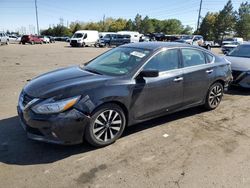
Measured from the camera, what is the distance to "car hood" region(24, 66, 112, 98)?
3.74 meters

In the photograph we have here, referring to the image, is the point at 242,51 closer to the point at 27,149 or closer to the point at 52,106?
the point at 52,106

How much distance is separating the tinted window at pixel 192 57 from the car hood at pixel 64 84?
180 cm

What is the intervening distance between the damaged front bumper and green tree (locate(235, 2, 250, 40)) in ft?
230

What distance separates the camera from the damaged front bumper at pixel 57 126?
3.55m

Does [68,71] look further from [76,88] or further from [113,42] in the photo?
[113,42]

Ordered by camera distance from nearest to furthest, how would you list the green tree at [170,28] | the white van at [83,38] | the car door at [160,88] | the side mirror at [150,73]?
the side mirror at [150,73] < the car door at [160,88] < the white van at [83,38] < the green tree at [170,28]

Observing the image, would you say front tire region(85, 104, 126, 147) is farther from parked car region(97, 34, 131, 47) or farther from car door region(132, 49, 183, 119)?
parked car region(97, 34, 131, 47)

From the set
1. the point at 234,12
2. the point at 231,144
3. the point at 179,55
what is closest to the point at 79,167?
the point at 231,144

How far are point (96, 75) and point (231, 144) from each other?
2524mm

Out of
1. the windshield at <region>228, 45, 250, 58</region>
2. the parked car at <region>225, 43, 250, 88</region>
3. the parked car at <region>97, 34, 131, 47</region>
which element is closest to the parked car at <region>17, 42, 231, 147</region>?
the parked car at <region>225, 43, 250, 88</region>

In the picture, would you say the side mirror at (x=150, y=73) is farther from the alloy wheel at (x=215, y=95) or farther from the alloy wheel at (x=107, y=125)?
the alloy wheel at (x=215, y=95)

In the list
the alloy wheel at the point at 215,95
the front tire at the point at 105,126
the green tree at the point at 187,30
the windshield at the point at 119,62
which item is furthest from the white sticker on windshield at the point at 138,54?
the green tree at the point at 187,30

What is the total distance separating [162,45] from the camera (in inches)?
195

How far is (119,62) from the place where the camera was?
4.80 m
